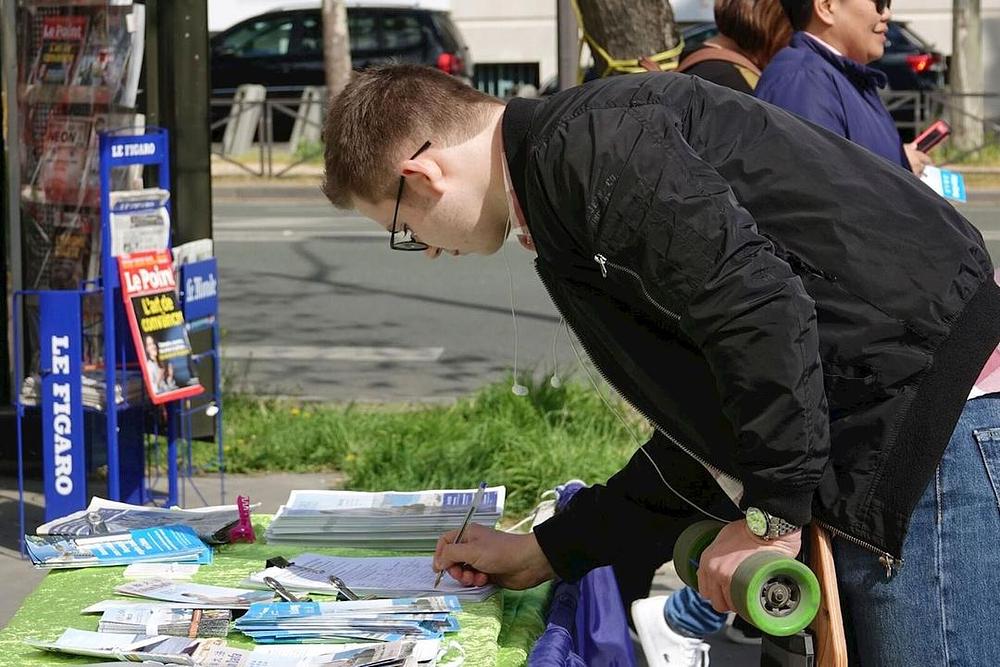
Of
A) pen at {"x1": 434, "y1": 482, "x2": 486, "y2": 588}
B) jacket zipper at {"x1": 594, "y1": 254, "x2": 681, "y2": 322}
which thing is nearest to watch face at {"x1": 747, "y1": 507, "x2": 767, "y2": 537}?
→ jacket zipper at {"x1": 594, "y1": 254, "x2": 681, "y2": 322}

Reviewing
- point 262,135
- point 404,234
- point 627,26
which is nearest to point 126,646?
point 404,234

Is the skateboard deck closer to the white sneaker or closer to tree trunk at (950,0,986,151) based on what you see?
the white sneaker

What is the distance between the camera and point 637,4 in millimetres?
5836

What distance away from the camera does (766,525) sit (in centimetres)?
205

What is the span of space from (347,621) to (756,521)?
772mm

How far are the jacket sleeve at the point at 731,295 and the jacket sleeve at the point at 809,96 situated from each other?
1771mm

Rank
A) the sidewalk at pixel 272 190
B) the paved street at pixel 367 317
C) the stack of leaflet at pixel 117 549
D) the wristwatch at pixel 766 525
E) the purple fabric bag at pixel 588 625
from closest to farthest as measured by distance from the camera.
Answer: the wristwatch at pixel 766 525
the purple fabric bag at pixel 588 625
the stack of leaflet at pixel 117 549
the paved street at pixel 367 317
the sidewalk at pixel 272 190

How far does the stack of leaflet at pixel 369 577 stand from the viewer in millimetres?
2678

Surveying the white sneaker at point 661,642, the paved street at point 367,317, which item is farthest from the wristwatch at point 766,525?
the paved street at point 367,317

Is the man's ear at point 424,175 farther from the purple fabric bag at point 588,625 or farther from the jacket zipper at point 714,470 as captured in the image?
the purple fabric bag at point 588,625

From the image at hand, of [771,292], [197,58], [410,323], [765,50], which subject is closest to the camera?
[771,292]

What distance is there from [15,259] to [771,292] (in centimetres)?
401

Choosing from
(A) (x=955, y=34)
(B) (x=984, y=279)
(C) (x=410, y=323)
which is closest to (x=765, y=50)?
(B) (x=984, y=279)

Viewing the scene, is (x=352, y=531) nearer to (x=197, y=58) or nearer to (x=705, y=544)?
(x=705, y=544)
